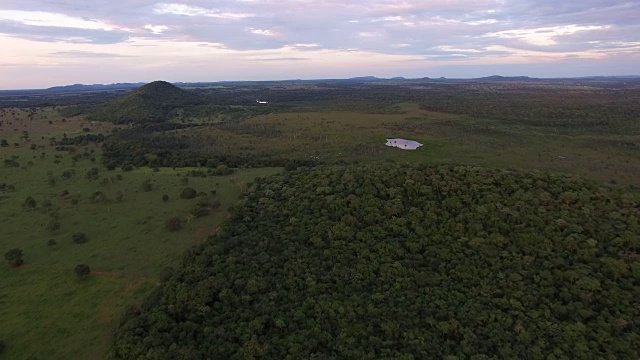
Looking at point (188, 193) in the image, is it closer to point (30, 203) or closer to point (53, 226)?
point (53, 226)

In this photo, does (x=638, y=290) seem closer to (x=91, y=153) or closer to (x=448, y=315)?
(x=448, y=315)

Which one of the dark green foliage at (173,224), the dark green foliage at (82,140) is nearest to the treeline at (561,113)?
the dark green foliage at (173,224)

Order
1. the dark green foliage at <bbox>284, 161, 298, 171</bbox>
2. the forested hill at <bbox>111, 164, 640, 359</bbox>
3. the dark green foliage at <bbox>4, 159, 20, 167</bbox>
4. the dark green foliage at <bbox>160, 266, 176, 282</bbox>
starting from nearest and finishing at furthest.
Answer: the forested hill at <bbox>111, 164, 640, 359</bbox> → the dark green foliage at <bbox>160, 266, 176, 282</bbox> → the dark green foliage at <bbox>284, 161, 298, 171</bbox> → the dark green foliage at <bbox>4, 159, 20, 167</bbox>

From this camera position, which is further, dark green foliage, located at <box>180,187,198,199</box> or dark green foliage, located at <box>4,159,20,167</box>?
dark green foliage, located at <box>4,159,20,167</box>

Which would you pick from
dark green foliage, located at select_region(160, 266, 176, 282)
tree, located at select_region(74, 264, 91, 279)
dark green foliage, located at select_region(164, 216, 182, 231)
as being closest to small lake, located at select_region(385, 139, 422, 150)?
dark green foliage, located at select_region(164, 216, 182, 231)

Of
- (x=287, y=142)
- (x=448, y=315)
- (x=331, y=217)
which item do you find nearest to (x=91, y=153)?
(x=287, y=142)

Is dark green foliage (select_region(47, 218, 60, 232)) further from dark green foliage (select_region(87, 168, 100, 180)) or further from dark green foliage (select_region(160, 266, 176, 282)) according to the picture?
dark green foliage (select_region(87, 168, 100, 180))

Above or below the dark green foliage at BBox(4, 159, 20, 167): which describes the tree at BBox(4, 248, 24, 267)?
below
